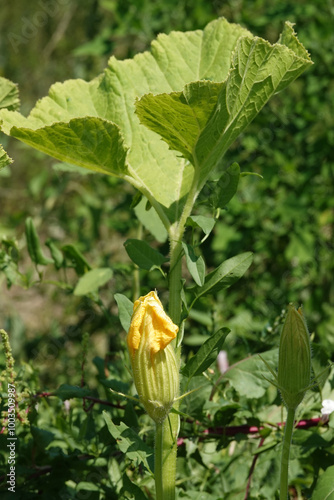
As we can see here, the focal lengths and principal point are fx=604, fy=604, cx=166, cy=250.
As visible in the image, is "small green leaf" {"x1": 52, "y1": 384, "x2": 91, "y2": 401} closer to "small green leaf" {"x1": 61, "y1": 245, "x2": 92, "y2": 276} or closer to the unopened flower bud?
the unopened flower bud

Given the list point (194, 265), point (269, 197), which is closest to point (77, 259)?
point (194, 265)

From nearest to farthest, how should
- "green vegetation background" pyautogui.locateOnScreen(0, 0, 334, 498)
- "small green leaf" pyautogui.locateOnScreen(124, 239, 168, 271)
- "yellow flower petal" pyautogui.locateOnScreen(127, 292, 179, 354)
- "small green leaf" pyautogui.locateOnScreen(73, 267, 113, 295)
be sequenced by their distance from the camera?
"yellow flower petal" pyautogui.locateOnScreen(127, 292, 179, 354) → "small green leaf" pyautogui.locateOnScreen(124, 239, 168, 271) → "small green leaf" pyautogui.locateOnScreen(73, 267, 113, 295) → "green vegetation background" pyautogui.locateOnScreen(0, 0, 334, 498)

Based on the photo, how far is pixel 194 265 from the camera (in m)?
0.66

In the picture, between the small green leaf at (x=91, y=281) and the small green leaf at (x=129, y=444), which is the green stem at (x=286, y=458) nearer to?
the small green leaf at (x=129, y=444)

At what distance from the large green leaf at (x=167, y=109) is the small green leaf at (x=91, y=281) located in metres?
0.29

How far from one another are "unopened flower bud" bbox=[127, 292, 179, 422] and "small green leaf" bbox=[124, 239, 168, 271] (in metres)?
0.12

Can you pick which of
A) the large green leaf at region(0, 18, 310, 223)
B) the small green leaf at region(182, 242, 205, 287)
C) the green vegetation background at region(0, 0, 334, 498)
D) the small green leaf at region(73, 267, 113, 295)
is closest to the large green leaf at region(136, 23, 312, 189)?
the large green leaf at region(0, 18, 310, 223)

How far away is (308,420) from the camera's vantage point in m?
0.85

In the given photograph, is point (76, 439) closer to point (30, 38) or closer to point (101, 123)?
point (101, 123)

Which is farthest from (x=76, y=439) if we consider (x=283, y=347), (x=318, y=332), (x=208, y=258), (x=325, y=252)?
(x=325, y=252)

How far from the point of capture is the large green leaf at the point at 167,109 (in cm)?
64

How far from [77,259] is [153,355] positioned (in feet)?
1.61

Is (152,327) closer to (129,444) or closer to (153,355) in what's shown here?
(153,355)

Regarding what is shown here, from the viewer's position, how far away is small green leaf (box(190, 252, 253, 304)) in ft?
2.27
